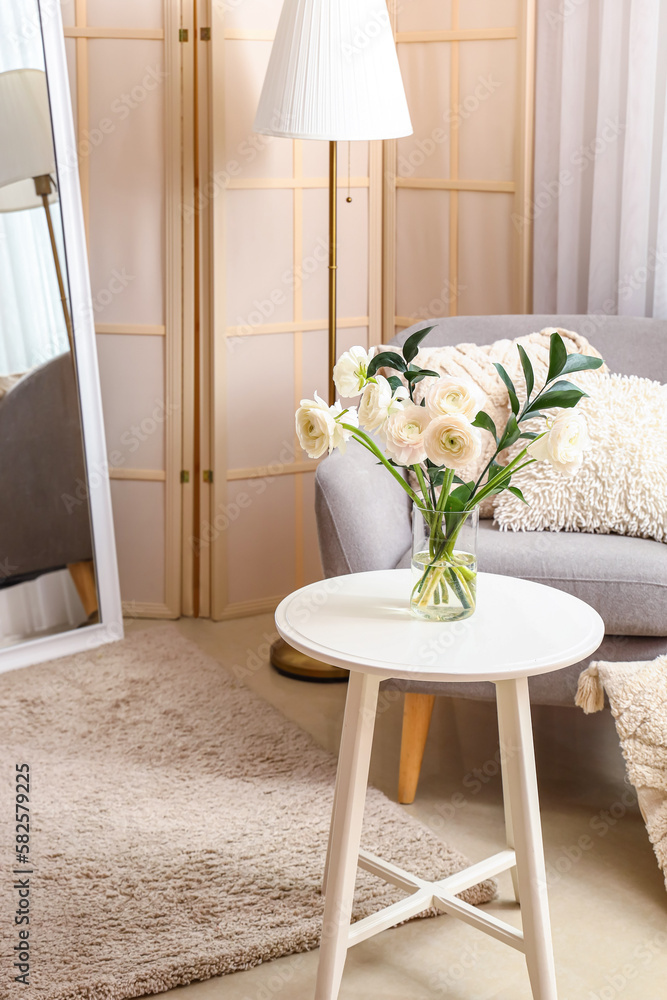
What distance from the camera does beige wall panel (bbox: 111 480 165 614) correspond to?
9.82ft

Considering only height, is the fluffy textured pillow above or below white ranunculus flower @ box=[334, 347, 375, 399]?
below

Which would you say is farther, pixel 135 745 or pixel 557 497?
pixel 135 745

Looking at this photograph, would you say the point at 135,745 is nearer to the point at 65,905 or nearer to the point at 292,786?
the point at 292,786

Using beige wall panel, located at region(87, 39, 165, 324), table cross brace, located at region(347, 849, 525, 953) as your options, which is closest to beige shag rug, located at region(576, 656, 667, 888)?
table cross brace, located at region(347, 849, 525, 953)

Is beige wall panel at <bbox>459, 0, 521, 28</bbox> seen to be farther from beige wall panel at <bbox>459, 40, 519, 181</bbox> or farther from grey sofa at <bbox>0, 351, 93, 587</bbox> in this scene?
grey sofa at <bbox>0, 351, 93, 587</bbox>

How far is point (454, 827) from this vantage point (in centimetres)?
193

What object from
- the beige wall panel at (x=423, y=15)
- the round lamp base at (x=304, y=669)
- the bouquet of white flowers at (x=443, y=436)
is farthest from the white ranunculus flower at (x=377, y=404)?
the beige wall panel at (x=423, y=15)

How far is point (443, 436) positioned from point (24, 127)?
69.2 inches

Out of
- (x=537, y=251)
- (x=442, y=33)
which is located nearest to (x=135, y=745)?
(x=537, y=251)

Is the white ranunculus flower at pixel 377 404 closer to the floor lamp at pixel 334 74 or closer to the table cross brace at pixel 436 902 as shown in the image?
the table cross brace at pixel 436 902

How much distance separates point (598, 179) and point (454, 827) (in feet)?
5.54

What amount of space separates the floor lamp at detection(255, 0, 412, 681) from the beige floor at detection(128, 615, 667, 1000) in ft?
4.38

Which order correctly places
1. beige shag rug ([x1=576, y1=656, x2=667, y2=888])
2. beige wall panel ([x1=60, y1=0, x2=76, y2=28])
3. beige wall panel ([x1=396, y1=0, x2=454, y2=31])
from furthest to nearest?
beige wall panel ([x1=396, y1=0, x2=454, y2=31]) < beige wall panel ([x1=60, y1=0, x2=76, y2=28]) < beige shag rug ([x1=576, y1=656, x2=667, y2=888])

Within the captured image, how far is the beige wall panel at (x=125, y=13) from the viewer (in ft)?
9.00
